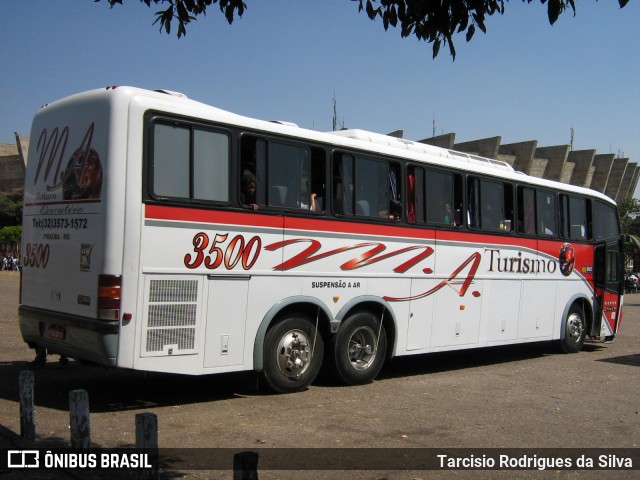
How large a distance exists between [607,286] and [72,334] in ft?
38.7

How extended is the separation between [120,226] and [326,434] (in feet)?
10.2

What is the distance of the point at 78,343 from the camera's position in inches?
318

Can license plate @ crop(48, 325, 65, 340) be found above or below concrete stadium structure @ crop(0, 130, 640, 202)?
below

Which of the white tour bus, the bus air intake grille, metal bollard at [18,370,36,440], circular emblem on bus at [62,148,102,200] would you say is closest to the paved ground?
metal bollard at [18,370,36,440]

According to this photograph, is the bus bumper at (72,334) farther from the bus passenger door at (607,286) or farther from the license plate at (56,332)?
the bus passenger door at (607,286)

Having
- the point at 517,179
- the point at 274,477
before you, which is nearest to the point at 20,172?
the point at 517,179

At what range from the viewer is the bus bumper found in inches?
302

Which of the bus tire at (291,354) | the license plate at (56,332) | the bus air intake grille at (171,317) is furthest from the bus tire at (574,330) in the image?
the license plate at (56,332)

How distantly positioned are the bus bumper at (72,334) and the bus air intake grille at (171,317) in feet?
1.43

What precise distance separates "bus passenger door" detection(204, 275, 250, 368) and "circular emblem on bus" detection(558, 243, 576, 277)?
25.9 feet

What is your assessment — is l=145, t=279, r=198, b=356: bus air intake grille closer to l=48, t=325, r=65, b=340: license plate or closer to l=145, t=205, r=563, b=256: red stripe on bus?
l=145, t=205, r=563, b=256: red stripe on bus

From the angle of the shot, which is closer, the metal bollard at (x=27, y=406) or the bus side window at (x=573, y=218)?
the metal bollard at (x=27, y=406)

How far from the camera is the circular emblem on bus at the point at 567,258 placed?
14336mm

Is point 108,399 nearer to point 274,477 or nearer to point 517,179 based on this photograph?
point 274,477
